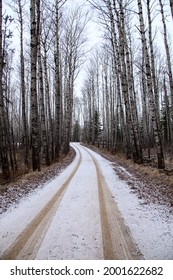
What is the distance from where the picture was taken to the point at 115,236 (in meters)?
4.56

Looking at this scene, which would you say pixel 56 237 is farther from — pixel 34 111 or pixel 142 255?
pixel 34 111

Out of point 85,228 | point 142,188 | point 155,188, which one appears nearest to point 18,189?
point 142,188

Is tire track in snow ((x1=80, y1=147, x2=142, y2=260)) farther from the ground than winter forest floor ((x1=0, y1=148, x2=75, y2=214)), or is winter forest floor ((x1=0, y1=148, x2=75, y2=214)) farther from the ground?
winter forest floor ((x1=0, y1=148, x2=75, y2=214))

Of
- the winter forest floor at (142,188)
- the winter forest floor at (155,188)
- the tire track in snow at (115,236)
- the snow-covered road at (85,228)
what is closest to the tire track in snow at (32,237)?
the snow-covered road at (85,228)

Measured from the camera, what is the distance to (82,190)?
336 inches

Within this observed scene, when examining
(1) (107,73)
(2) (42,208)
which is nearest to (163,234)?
(2) (42,208)

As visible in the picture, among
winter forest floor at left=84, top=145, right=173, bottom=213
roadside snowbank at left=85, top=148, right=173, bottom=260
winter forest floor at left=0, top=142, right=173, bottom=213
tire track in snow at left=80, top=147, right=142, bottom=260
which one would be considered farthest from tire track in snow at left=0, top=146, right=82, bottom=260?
winter forest floor at left=84, top=145, right=173, bottom=213

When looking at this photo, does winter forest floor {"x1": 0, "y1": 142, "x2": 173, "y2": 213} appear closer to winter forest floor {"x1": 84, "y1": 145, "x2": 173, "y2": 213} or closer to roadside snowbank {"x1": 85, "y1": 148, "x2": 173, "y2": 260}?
winter forest floor {"x1": 84, "y1": 145, "x2": 173, "y2": 213}

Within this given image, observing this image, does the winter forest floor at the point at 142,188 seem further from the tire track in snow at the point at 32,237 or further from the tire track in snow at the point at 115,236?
the tire track in snow at the point at 115,236

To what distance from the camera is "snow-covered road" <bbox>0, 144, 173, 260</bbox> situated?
3.96m

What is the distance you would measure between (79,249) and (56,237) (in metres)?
0.65

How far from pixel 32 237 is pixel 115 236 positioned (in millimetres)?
1468

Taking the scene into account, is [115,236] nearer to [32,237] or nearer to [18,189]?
[32,237]

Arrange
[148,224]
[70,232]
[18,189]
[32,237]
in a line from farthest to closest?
[18,189]
[148,224]
[70,232]
[32,237]
